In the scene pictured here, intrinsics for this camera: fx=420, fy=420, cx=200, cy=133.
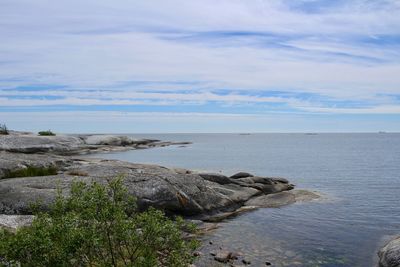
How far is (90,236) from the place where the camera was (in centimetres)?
902

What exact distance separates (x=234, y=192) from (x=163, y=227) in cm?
2255

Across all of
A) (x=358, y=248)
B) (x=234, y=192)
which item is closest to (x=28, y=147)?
(x=234, y=192)

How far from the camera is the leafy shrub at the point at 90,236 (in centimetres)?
884

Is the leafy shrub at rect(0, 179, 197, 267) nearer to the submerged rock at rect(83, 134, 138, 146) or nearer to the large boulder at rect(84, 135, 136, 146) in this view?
the submerged rock at rect(83, 134, 138, 146)

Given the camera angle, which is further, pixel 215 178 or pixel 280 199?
pixel 215 178

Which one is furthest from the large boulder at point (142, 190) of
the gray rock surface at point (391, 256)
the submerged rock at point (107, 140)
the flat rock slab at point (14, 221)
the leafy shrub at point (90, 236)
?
the submerged rock at point (107, 140)

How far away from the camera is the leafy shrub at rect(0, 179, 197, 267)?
884cm

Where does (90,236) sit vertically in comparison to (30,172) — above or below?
above

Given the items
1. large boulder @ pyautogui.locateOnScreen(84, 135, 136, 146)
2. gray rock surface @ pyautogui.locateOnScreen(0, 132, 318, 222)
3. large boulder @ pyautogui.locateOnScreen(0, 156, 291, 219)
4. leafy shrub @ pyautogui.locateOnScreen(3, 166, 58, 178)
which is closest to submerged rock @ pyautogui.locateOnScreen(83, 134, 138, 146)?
large boulder @ pyautogui.locateOnScreen(84, 135, 136, 146)

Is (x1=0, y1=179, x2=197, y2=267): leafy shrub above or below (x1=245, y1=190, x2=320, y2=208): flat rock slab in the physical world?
above

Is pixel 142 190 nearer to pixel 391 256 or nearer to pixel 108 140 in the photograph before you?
pixel 391 256

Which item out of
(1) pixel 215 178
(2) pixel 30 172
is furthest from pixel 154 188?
(1) pixel 215 178

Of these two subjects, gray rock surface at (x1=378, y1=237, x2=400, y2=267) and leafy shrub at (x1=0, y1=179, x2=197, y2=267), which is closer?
leafy shrub at (x1=0, y1=179, x2=197, y2=267)

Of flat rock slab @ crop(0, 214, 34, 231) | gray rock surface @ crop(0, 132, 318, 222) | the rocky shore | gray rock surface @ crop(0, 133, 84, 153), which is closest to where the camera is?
flat rock slab @ crop(0, 214, 34, 231)
